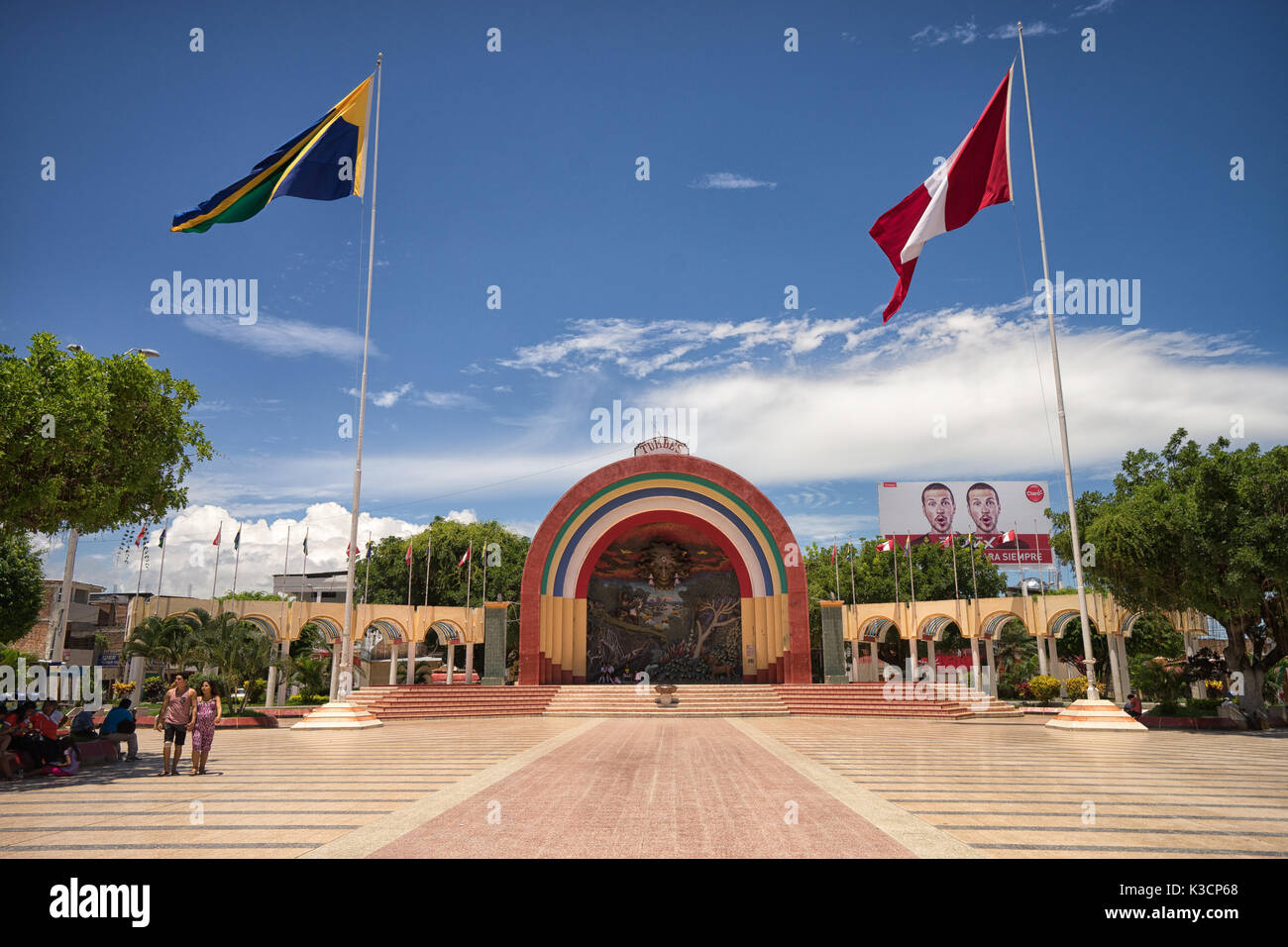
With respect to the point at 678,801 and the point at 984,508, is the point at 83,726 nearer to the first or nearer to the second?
the point at 678,801

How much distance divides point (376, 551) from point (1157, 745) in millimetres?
44972

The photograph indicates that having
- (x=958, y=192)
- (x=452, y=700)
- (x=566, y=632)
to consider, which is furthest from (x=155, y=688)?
(x=958, y=192)

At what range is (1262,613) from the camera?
19531 millimetres

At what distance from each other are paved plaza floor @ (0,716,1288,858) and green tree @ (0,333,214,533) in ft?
13.6

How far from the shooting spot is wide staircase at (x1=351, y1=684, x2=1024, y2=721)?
25.3 meters

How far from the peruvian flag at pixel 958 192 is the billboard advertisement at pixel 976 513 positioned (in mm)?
43718

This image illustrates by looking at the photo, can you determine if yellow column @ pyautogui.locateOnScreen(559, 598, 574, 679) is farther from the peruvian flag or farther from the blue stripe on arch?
the peruvian flag

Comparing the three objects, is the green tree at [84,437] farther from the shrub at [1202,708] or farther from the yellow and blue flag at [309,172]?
the shrub at [1202,708]

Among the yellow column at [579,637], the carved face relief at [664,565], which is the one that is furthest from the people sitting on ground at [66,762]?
the carved face relief at [664,565]

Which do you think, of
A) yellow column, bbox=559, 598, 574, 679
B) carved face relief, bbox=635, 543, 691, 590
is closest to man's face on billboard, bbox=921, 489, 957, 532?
carved face relief, bbox=635, 543, 691, 590

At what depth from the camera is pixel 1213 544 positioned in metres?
18.2

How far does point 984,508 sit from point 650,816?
5864 cm
